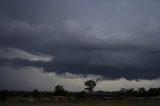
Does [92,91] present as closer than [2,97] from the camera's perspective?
No

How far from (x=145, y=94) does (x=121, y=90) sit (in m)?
17.1

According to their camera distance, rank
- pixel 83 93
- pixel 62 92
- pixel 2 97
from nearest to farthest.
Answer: pixel 2 97, pixel 83 93, pixel 62 92

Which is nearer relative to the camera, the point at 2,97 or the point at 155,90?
the point at 2,97

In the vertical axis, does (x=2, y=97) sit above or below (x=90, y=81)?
below

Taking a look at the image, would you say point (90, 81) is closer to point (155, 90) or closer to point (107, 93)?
point (107, 93)

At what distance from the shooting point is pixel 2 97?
103688 millimetres

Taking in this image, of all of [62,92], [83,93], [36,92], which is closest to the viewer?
[83,93]

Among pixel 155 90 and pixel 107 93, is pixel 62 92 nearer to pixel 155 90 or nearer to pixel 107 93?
pixel 107 93

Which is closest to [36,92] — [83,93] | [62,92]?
[62,92]

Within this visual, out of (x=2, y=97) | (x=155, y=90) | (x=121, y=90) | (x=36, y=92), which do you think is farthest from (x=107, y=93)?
(x=2, y=97)

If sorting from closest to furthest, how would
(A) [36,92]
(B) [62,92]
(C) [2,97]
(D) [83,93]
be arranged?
1. (C) [2,97]
2. (D) [83,93]
3. (B) [62,92]
4. (A) [36,92]

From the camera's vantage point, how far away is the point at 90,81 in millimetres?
166250

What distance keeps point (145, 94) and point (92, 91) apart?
87.9ft

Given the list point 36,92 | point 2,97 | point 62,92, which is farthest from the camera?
point 36,92
